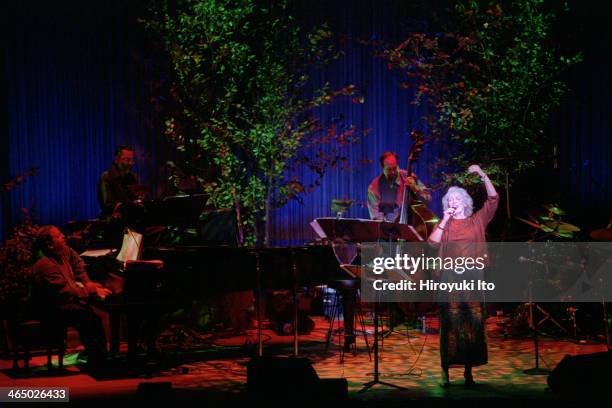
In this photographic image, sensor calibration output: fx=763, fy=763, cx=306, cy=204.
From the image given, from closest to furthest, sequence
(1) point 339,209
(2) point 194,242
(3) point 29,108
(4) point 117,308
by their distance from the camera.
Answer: (4) point 117,308 → (2) point 194,242 → (1) point 339,209 → (3) point 29,108

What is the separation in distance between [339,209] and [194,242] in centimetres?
148

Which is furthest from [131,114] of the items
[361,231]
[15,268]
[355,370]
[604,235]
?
[604,235]

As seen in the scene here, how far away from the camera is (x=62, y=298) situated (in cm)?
659

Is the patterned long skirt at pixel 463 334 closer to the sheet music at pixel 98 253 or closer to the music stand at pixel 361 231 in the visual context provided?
the music stand at pixel 361 231

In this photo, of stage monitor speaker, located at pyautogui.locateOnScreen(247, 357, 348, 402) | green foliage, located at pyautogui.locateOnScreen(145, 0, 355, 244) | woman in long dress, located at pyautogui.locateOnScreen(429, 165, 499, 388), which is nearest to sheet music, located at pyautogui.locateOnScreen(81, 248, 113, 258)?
green foliage, located at pyautogui.locateOnScreen(145, 0, 355, 244)

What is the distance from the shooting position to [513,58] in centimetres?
862

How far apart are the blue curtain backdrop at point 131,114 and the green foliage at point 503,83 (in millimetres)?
1071

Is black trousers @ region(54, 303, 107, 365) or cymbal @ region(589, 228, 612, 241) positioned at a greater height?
cymbal @ region(589, 228, 612, 241)

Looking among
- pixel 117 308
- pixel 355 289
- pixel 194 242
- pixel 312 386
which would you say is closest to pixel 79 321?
pixel 117 308

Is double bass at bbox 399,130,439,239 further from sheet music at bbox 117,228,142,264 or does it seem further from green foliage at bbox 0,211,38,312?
green foliage at bbox 0,211,38,312

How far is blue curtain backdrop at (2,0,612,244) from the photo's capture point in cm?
945

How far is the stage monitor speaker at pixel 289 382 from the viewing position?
164 inches

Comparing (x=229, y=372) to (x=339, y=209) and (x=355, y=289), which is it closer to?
(x=355, y=289)

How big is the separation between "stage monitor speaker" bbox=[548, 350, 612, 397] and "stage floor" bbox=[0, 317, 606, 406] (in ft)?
1.44
